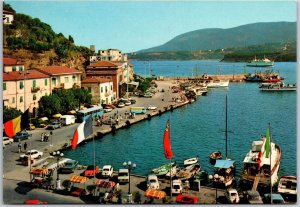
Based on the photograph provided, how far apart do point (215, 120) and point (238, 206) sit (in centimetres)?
1835

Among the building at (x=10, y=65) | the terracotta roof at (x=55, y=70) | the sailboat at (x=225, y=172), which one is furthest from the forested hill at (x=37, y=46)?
the sailboat at (x=225, y=172)

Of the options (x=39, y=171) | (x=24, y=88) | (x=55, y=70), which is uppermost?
(x=55, y=70)

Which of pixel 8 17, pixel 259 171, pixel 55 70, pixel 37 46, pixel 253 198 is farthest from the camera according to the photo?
pixel 37 46

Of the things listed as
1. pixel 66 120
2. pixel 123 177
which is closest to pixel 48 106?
pixel 66 120

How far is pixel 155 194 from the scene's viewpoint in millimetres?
13266

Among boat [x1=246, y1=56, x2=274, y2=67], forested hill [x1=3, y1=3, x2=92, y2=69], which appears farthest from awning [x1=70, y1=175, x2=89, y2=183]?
boat [x1=246, y1=56, x2=274, y2=67]

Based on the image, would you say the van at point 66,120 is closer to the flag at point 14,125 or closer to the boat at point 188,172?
the flag at point 14,125

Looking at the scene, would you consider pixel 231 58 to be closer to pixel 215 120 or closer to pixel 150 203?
pixel 215 120

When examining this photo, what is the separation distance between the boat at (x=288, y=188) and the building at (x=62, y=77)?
17326 millimetres

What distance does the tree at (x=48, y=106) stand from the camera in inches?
1012

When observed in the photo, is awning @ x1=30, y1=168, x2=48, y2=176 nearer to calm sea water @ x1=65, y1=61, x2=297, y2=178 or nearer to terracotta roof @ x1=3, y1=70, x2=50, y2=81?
calm sea water @ x1=65, y1=61, x2=297, y2=178

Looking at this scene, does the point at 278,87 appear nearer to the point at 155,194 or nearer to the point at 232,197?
the point at 232,197

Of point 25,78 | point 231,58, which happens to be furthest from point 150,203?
point 231,58

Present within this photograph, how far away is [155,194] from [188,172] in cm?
431
